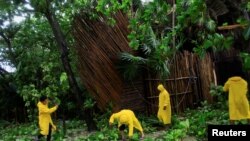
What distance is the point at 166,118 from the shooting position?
11758mm

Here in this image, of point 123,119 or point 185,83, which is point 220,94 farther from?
point 123,119

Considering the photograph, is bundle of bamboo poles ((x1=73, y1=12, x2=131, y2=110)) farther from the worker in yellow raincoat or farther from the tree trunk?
the worker in yellow raincoat

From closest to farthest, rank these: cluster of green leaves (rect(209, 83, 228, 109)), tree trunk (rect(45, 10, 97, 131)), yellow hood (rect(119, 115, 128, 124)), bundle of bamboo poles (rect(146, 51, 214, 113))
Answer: yellow hood (rect(119, 115, 128, 124)), tree trunk (rect(45, 10, 97, 131)), bundle of bamboo poles (rect(146, 51, 214, 113)), cluster of green leaves (rect(209, 83, 228, 109))

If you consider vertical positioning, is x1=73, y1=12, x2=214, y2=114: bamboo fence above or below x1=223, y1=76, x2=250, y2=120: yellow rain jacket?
above

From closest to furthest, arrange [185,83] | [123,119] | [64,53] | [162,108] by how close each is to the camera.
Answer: [123,119], [162,108], [64,53], [185,83]

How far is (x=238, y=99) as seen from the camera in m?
10.1

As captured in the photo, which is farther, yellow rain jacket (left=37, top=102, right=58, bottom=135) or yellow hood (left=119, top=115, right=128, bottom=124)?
yellow rain jacket (left=37, top=102, right=58, bottom=135)

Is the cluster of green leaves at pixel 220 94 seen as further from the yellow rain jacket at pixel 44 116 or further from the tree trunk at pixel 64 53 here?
the yellow rain jacket at pixel 44 116

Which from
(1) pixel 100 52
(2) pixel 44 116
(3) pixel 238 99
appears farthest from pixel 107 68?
(3) pixel 238 99

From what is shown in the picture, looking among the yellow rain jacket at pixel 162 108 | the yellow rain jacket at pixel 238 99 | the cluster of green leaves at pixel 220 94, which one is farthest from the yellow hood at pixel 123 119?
the cluster of green leaves at pixel 220 94

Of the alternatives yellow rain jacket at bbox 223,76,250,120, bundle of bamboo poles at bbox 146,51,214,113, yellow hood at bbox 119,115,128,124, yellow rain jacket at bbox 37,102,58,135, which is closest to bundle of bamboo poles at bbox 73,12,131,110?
bundle of bamboo poles at bbox 146,51,214,113

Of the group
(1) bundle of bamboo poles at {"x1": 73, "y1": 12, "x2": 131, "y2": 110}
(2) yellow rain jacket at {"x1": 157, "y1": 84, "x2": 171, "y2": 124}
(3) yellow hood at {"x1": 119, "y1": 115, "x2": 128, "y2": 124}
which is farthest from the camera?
(1) bundle of bamboo poles at {"x1": 73, "y1": 12, "x2": 131, "y2": 110}

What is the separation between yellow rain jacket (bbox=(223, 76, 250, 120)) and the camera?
395 inches

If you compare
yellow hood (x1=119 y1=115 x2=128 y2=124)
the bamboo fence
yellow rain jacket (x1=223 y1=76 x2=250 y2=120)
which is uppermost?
the bamboo fence
